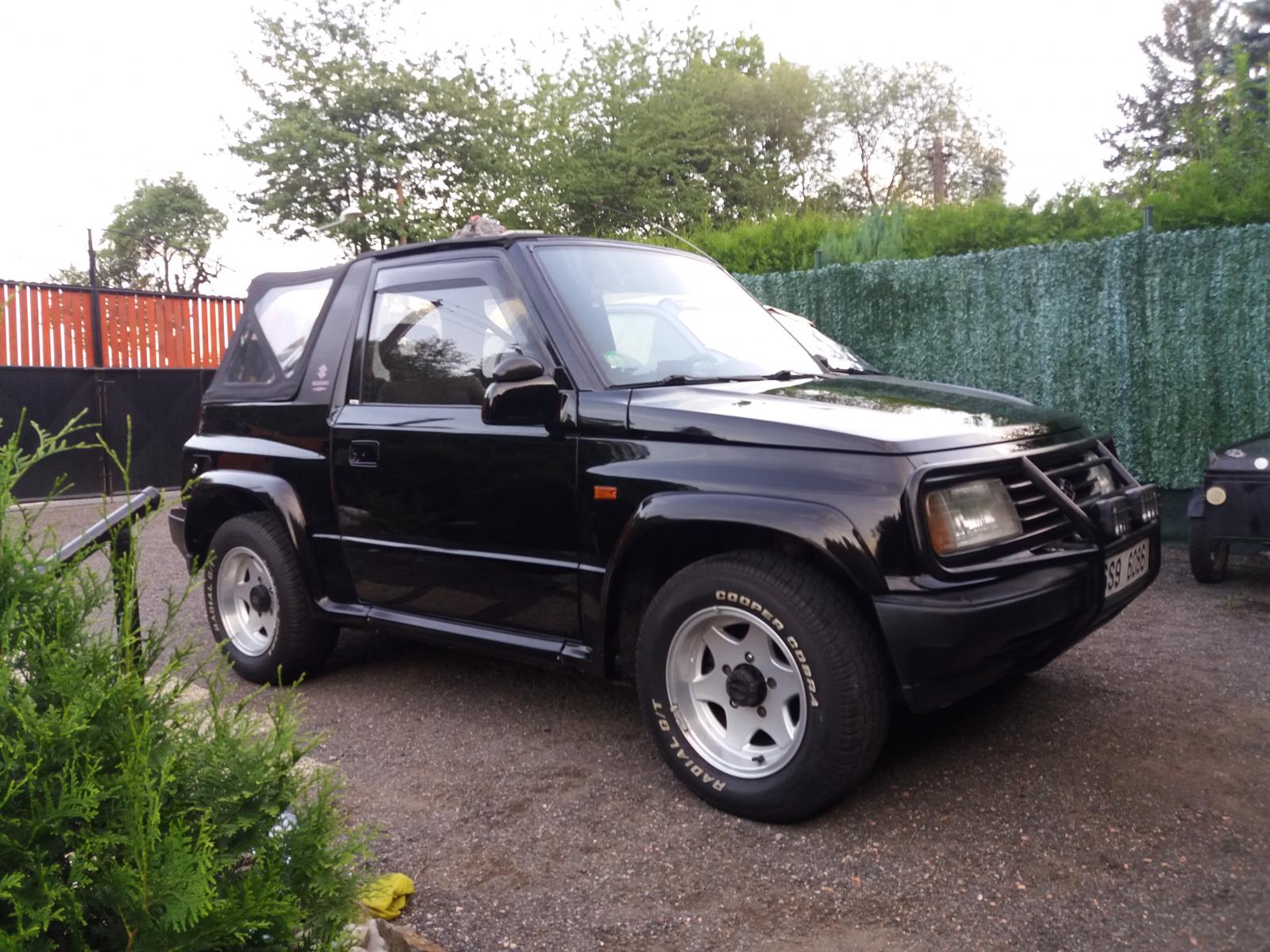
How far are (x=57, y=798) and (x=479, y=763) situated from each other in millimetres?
2364

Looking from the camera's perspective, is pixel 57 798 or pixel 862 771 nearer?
pixel 57 798

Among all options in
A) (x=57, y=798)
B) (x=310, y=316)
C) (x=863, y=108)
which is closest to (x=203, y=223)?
(x=863, y=108)

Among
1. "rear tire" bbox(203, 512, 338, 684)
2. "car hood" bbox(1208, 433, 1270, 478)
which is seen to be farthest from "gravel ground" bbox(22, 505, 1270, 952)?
"car hood" bbox(1208, 433, 1270, 478)

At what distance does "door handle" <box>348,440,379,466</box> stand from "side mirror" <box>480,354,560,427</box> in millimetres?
754

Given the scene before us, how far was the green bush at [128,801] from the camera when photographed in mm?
1540

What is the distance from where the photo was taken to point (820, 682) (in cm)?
304

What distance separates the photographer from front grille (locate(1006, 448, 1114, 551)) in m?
3.27

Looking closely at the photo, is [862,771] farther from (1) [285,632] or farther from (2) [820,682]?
(1) [285,632]

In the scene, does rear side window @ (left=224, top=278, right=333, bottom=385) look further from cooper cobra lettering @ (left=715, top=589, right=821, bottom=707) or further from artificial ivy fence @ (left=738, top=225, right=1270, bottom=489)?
artificial ivy fence @ (left=738, top=225, right=1270, bottom=489)

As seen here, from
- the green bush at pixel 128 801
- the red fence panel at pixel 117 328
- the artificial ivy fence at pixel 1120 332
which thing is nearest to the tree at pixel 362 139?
the red fence panel at pixel 117 328

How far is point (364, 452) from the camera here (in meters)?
4.29

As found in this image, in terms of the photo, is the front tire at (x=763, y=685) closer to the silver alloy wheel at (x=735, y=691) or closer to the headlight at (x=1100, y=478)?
the silver alloy wheel at (x=735, y=691)

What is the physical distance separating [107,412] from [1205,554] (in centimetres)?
1206

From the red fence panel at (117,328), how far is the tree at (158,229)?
33.5 metres
